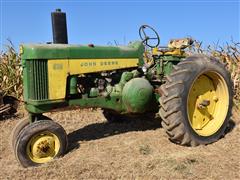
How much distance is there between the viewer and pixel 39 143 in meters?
4.69

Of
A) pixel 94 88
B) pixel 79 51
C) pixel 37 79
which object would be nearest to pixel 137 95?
pixel 94 88

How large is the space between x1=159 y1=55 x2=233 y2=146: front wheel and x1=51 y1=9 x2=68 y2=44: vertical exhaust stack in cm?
161

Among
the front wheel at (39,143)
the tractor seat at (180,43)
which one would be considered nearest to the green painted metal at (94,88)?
the tractor seat at (180,43)

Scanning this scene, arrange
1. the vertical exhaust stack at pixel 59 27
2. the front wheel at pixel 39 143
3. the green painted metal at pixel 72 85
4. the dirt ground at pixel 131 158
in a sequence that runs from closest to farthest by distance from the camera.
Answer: the dirt ground at pixel 131 158, the front wheel at pixel 39 143, the green painted metal at pixel 72 85, the vertical exhaust stack at pixel 59 27

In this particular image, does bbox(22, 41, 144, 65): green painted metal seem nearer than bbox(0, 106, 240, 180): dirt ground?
No

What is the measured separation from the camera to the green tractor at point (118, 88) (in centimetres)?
479

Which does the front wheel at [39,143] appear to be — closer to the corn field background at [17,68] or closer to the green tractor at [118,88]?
the green tractor at [118,88]

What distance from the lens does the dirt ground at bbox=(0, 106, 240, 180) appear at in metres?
4.13

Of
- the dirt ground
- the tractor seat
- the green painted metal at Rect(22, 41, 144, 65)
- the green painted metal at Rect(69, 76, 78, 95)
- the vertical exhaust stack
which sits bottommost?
the dirt ground

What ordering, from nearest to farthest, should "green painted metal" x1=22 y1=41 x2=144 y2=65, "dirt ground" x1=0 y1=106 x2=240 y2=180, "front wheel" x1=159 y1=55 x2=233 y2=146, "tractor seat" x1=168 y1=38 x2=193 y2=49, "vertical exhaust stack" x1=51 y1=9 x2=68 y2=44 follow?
1. "dirt ground" x1=0 y1=106 x2=240 y2=180
2. "green painted metal" x1=22 y1=41 x2=144 y2=65
3. "front wheel" x1=159 y1=55 x2=233 y2=146
4. "vertical exhaust stack" x1=51 y1=9 x2=68 y2=44
5. "tractor seat" x1=168 y1=38 x2=193 y2=49

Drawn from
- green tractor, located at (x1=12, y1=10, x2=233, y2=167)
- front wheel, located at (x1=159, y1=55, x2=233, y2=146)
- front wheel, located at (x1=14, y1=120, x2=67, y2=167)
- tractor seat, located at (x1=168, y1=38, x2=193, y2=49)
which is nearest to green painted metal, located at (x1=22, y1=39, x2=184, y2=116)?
green tractor, located at (x1=12, y1=10, x2=233, y2=167)

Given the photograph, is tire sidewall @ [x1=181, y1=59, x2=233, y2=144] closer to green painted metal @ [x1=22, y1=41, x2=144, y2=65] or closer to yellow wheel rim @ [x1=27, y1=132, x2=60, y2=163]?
green painted metal @ [x1=22, y1=41, x2=144, y2=65]

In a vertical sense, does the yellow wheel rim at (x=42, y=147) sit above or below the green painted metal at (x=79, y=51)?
below

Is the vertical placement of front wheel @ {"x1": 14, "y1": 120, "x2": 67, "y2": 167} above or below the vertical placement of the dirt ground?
above
